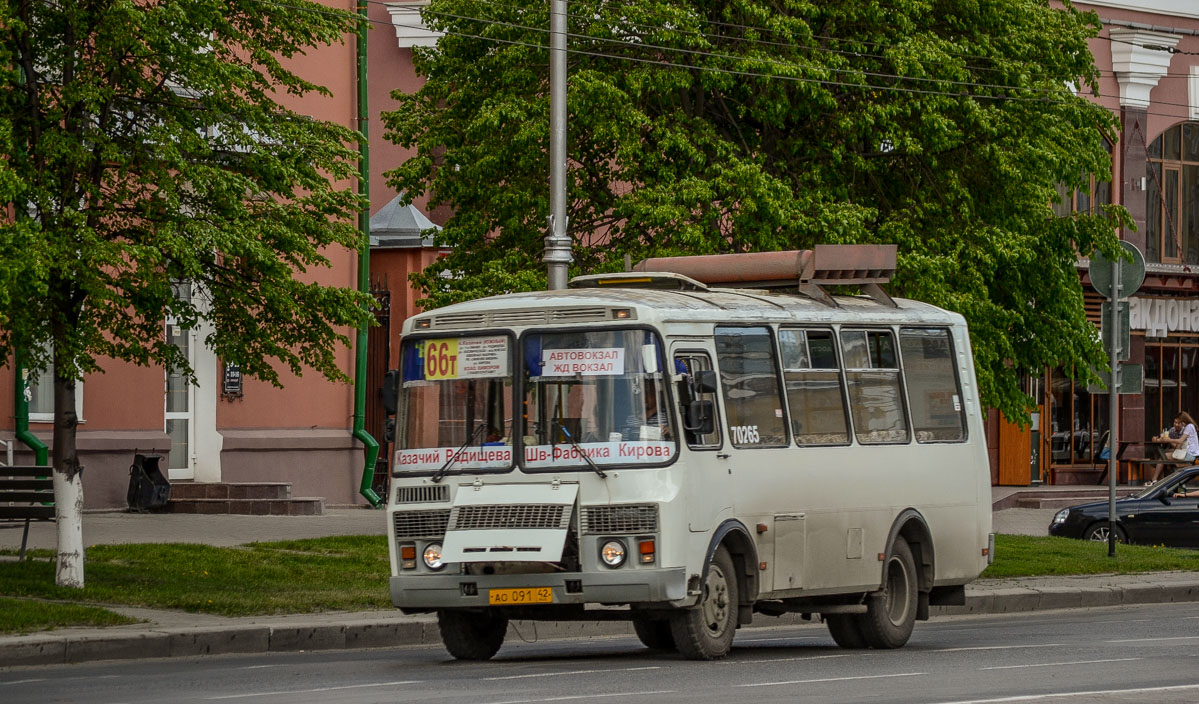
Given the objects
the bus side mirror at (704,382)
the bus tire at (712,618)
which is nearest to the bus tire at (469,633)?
the bus tire at (712,618)

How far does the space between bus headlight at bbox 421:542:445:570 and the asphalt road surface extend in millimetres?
674

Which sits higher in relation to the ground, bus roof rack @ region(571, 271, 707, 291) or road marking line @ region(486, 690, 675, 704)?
bus roof rack @ region(571, 271, 707, 291)

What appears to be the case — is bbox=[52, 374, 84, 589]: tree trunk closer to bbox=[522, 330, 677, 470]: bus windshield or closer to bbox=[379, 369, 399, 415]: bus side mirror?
bbox=[379, 369, 399, 415]: bus side mirror

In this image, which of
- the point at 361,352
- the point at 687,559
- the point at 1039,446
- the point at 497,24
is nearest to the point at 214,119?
the point at 687,559

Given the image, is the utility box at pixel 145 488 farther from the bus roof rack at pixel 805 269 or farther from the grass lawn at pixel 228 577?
the bus roof rack at pixel 805 269

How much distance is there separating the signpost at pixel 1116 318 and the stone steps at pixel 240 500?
34.8 feet

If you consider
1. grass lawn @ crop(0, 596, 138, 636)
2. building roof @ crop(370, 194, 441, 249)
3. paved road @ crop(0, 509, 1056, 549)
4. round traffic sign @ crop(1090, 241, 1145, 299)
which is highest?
building roof @ crop(370, 194, 441, 249)

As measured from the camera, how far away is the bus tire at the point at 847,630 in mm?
15570

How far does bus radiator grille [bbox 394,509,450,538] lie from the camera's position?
13.7m

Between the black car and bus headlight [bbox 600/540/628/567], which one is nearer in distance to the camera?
bus headlight [bbox 600/540/628/567]

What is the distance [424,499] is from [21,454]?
13343 mm

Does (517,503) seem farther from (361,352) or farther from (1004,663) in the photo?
(361,352)

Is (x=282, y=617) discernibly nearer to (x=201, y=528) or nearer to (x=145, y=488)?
(x=201, y=528)

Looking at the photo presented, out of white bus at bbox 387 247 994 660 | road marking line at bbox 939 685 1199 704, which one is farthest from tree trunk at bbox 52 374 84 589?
road marking line at bbox 939 685 1199 704
